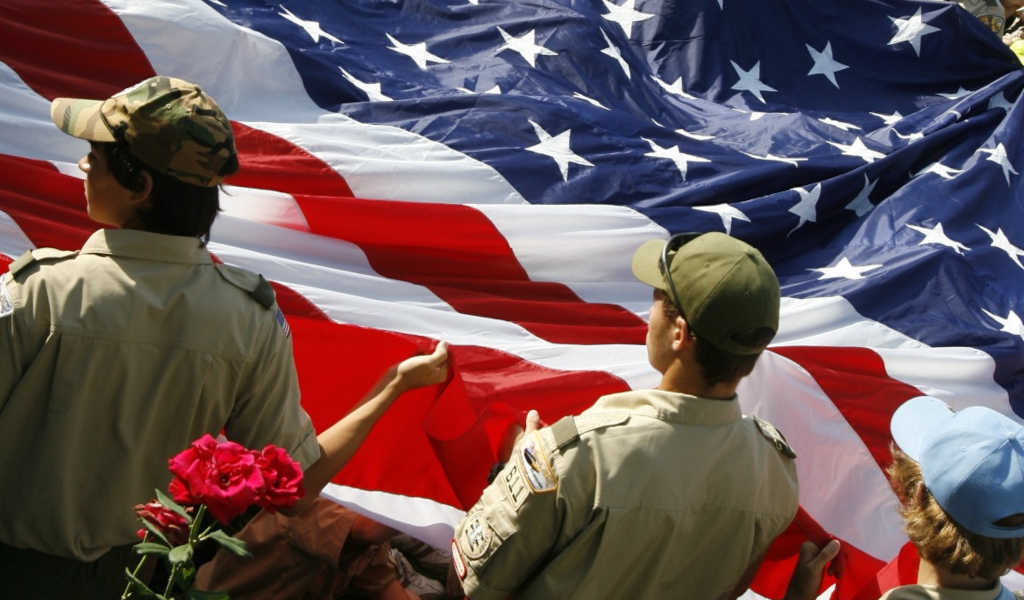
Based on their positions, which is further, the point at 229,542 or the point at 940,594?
the point at 940,594

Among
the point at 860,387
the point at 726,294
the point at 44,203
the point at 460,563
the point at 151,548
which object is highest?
the point at 726,294

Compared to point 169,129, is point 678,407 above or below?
below

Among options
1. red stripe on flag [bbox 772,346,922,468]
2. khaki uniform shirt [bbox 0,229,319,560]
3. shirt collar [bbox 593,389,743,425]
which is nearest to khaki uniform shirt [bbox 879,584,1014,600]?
shirt collar [bbox 593,389,743,425]

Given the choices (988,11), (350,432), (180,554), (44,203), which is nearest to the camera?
(180,554)

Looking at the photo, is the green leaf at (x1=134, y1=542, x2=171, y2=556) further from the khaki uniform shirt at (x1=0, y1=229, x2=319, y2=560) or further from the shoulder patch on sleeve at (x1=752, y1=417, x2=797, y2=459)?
the shoulder patch on sleeve at (x1=752, y1=417, x2=797, y2=459)

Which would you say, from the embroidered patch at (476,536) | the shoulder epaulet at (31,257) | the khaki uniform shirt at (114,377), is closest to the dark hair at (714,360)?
the embroidered patch at (476,536)

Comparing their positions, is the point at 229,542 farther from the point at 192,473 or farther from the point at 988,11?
the point at 988,11

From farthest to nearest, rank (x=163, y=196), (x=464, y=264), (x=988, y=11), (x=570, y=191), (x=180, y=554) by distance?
(x=988, y=11) < (x=570, y=191) < (x=464, y=264) < (x=163, y=196) < (x=180, y=554)

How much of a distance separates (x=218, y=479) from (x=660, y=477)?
22.1 inches

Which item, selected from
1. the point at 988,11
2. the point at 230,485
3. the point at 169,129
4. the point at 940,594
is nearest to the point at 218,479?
the point at 230,485

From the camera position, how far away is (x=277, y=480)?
129cm

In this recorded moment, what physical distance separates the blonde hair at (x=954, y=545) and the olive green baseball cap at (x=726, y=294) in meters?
0.37

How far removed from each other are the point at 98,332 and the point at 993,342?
2.58 metres

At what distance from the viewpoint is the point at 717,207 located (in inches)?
141
